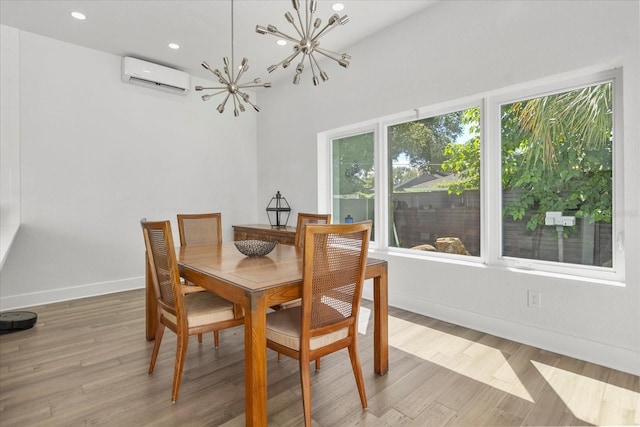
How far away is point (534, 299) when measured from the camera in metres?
2.47

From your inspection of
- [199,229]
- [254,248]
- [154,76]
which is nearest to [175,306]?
[254,248]

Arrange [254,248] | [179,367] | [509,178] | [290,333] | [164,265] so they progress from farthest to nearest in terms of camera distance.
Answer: [509,178]
[254,248]
[164,265]
[179,367]
[290,333]

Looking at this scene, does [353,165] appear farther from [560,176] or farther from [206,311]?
[206,311]

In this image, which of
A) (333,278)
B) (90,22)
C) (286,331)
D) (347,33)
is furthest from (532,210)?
(90,22)

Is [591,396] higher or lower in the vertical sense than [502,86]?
lower

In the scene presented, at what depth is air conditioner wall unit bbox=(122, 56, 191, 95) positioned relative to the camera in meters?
3.89

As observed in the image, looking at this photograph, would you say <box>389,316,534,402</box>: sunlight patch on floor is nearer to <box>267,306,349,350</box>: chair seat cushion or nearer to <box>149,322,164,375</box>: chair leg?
<box>267,306,349,350</box>: chair seat cushion

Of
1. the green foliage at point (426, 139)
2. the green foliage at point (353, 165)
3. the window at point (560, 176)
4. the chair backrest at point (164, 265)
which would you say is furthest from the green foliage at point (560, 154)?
the chair backrest at point (164, 265)

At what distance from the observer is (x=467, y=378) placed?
2043 millimetres

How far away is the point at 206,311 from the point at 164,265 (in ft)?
1.16

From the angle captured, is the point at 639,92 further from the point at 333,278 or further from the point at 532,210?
the point at 333,278

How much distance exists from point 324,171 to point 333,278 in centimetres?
282

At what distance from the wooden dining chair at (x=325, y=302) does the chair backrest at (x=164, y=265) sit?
1.78 ft

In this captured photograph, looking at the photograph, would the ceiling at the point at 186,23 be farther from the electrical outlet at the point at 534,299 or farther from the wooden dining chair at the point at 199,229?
the electrical outlet at the point at 534,299
